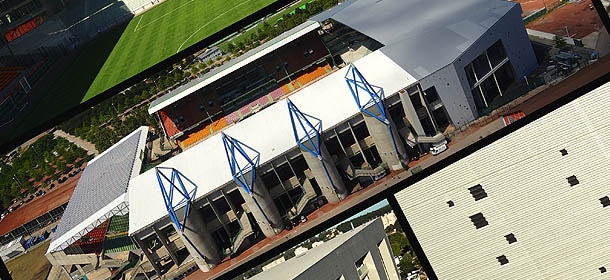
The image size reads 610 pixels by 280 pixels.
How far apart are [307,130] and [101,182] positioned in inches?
44.5

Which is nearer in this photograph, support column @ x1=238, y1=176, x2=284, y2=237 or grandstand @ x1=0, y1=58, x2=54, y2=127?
support column @ x1=238, y1=176, x2=284, y2=237

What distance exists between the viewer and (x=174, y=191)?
111 inches

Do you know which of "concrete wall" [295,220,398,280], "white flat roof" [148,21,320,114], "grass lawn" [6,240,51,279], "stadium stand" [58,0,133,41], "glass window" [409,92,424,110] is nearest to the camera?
"concrete wall" [295,220,398,280]

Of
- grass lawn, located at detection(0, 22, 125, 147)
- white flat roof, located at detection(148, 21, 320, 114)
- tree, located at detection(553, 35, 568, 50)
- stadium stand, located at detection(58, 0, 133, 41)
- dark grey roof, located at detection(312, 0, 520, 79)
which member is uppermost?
stadium stand, located at detection(58, 0, 133, 41)

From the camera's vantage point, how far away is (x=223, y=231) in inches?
109

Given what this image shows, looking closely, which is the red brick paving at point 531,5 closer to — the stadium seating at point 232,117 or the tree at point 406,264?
the tree at point 406,264

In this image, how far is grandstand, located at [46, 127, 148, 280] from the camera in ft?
7.88

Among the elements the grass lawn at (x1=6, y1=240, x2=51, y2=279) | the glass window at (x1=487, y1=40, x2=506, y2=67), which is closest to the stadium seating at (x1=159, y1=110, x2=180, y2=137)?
the grass lawn at (x1=6, y1=240, x2=51, y2=279)

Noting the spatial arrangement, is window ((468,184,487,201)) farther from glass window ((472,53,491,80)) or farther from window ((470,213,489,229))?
glass window ((472,53,491,80))

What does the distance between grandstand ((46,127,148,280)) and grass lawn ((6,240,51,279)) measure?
0.04 metres

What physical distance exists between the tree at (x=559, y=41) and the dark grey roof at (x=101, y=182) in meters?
2.30

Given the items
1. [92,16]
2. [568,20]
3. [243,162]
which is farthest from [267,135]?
[92,16]

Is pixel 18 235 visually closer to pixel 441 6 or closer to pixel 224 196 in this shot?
pixel 224 196

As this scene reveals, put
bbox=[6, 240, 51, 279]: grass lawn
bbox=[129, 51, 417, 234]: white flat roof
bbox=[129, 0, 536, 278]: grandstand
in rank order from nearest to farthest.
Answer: bbox=[6, 240, 51, 279]: grass lawn
bbox=[129, 0, 536, 278]: grandstand
bbox=[129, 51, 417, 234]: white flat roof
